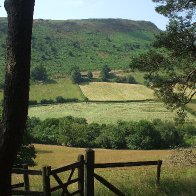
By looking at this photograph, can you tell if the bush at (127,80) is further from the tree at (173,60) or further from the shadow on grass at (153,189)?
the shadow on grass at (153,189)

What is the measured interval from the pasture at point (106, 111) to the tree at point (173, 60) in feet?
222

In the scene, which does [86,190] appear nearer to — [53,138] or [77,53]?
[53,138]

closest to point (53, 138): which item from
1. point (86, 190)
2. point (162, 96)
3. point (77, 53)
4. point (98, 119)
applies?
point (98, 119)

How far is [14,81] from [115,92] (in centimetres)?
11442

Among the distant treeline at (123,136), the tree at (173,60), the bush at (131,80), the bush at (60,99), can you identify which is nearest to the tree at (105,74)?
the bush at (131,80)

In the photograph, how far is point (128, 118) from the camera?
95188mm

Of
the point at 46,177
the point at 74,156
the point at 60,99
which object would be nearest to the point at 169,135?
the point at 74,156

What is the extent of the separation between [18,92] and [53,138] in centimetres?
7097

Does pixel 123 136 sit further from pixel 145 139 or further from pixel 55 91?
pixel 55 91

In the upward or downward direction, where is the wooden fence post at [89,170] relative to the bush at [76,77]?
upward

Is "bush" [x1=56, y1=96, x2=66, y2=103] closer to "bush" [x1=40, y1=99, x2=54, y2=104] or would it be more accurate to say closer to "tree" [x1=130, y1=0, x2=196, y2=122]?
"bush" [x1=40, y1=99, x2=54, y2=104]

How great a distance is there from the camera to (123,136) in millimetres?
73812

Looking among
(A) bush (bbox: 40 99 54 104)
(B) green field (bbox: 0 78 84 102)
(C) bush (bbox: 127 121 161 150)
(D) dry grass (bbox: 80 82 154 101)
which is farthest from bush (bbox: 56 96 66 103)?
(C) bush (bbox: 127 121 161 150)

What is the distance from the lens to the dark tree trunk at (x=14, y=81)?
6.61 m
